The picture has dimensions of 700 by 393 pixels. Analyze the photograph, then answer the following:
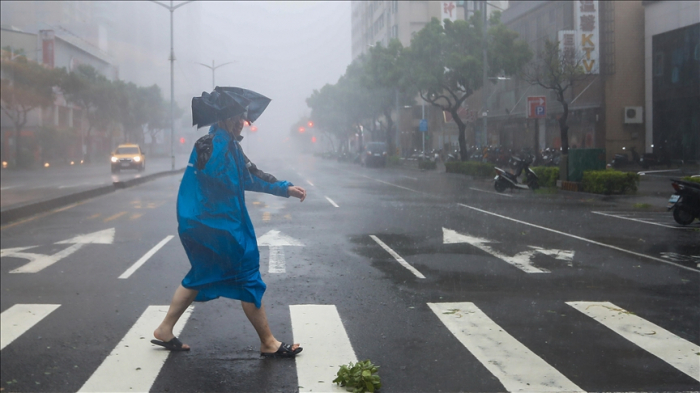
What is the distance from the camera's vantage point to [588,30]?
38406 millimetres

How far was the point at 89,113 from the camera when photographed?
223 feet

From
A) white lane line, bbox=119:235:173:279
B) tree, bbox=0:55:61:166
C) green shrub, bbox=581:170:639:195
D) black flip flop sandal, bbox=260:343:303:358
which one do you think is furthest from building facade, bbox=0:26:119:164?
black flip flop sandal, bbox=260:343:303:358

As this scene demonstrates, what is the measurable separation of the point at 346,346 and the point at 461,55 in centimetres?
3503

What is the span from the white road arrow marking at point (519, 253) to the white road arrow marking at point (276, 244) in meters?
2.61

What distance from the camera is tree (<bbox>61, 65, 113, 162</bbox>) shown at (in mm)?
59750

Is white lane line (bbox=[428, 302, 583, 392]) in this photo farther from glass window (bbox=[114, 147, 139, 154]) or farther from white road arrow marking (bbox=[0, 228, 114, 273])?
glass window (bbox=[114, 147, 139, 154])

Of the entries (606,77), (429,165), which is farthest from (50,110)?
(606,77)

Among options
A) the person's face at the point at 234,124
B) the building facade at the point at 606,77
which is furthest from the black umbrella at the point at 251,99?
the building facade at the point at 606,77

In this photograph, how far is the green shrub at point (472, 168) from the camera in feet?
112

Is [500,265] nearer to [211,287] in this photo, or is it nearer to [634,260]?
[634,260]

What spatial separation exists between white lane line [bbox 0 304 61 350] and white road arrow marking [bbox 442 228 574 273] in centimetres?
581

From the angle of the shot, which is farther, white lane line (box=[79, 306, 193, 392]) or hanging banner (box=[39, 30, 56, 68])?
hanging banner (box=[39, 30, 56, 68])

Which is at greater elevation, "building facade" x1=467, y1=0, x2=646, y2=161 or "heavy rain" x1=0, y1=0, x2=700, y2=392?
"building facade" x1=467, y1=0, x2=646, y2=161

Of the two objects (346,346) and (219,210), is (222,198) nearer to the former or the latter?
(219,210)
